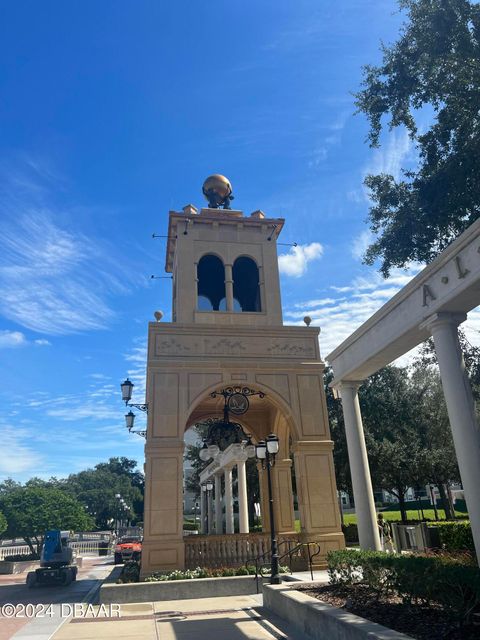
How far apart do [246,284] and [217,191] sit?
4.53m

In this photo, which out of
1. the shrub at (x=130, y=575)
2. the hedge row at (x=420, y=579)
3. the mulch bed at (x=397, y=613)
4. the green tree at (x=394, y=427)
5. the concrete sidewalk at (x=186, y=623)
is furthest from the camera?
the green tree at (x=394, y=427)

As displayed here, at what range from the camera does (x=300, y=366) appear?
15930 millimetres

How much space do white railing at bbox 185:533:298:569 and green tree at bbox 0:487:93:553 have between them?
23962mm

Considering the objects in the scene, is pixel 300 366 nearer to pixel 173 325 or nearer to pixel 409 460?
pixel 173 325

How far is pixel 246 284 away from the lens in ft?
65.5

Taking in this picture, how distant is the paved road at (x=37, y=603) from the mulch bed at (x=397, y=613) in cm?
510

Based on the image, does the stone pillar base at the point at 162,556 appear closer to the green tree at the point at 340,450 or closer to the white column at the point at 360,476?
the white column at the point at 360,476

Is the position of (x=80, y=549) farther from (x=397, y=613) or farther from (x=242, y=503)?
(x=397, y=613)

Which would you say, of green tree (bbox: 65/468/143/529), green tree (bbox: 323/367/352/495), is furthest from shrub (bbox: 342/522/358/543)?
green tree (bbox: 65/468/143/529)

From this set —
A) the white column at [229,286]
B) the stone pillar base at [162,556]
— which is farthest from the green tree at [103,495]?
the stone pillar base at [162,556]

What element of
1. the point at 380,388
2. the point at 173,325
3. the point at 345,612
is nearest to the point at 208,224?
the point at 173,325

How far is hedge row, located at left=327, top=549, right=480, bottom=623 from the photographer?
5.21 metres

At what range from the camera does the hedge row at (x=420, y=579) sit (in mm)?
5211

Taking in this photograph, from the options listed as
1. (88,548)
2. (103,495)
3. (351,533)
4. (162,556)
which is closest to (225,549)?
(162,556)
